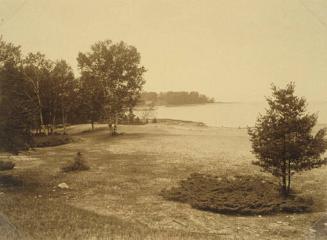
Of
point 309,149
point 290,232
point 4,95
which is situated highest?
point 4,95

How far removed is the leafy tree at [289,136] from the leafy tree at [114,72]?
27697 mm

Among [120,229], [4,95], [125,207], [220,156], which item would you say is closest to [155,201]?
[125,207]

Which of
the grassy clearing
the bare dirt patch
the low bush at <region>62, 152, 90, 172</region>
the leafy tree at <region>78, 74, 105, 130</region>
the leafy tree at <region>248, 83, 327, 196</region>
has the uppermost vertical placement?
the leafy tree at <region>78, 74, 105, 130</region>

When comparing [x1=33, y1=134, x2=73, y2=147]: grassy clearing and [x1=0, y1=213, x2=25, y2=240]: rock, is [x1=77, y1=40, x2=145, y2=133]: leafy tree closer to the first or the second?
[x1=33, y1=134, x2=73, y2=147]: grassy clearing

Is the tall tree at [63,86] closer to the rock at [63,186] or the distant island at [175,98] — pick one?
the rock at [63,186]

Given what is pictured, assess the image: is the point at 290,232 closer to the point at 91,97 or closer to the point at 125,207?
the point at 125,207

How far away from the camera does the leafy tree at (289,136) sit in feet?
57.2

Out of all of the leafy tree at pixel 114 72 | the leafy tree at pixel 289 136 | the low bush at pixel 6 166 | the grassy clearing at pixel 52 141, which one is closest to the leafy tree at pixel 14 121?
the low bush at pixel 6 166

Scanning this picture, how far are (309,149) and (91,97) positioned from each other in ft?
106

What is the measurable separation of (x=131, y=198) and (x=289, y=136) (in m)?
→ 7.60

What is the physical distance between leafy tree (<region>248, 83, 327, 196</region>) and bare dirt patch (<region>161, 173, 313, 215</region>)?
51.0 inches

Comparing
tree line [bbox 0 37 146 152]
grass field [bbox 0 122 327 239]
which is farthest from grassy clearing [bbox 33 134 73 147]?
tree line [bbox 0 37 146 152]

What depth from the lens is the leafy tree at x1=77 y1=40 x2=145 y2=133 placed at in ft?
144

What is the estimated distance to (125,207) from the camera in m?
15.7
